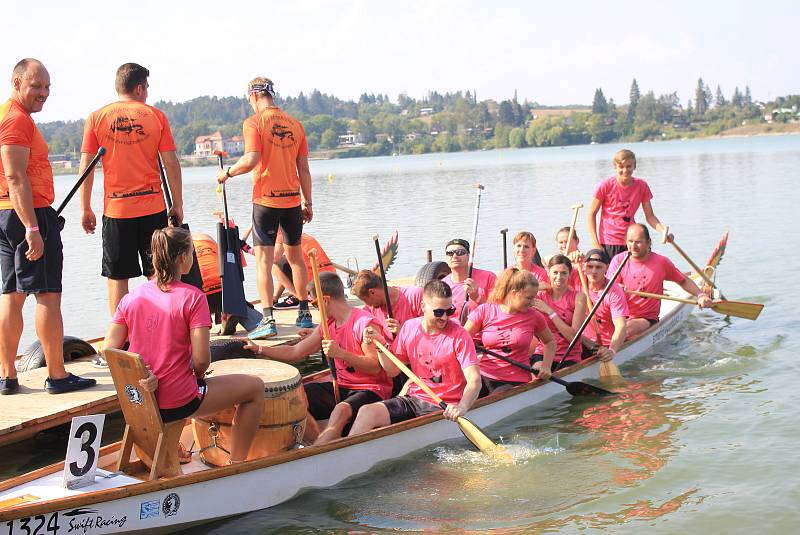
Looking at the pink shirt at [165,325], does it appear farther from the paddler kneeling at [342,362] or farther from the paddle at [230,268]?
the paddle at [230,268]

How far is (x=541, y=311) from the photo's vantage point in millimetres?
8797

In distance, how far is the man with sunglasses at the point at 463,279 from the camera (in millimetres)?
8805

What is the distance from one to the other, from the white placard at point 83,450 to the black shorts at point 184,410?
0.36 m

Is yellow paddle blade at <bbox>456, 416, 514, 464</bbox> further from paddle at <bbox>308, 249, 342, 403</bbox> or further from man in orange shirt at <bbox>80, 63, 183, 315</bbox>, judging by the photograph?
man in orange shirt at <bbox>80, 63, 183, 315</bbox>

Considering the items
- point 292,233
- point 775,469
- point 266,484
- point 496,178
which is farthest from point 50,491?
point 496,178

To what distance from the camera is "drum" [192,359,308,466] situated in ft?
20.4

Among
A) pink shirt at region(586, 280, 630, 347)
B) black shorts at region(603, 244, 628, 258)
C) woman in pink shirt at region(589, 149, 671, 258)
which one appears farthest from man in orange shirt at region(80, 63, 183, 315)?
black shorts at region(603, 244, 628, 258)

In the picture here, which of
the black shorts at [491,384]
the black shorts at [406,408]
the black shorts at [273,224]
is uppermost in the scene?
the black shorts at [273,224]

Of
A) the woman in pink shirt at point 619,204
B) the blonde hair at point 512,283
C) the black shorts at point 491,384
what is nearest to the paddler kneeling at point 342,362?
the black shorts at point 491,384

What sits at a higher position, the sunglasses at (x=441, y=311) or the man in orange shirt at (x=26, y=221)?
the man in orange shirt at (x=26, y=221)

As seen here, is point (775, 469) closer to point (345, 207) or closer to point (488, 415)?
point (488, 415)

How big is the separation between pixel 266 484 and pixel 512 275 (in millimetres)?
2911

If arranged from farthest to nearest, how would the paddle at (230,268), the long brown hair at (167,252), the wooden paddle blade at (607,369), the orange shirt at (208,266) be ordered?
1. the orange shirt at (208,266)
2. the wooden paddle blade at (607,369)
3. the paddle at (230,268)
4. the long brown hair at (167,252)

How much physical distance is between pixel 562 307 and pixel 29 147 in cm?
507
